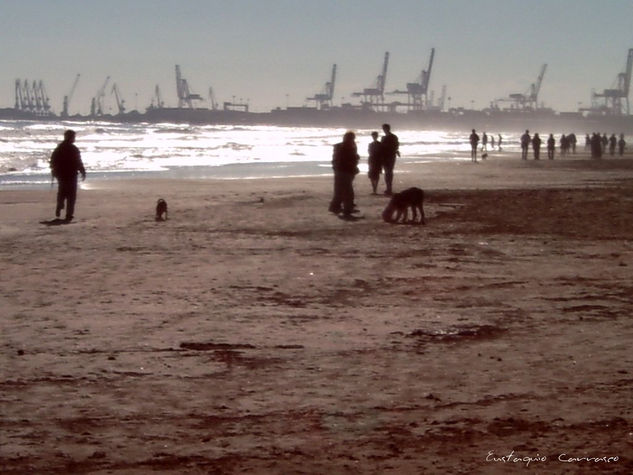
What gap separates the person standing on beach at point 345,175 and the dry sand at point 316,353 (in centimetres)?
273

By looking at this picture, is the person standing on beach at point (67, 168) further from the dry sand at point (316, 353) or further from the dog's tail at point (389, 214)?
the dog's tail at point (389, 214)

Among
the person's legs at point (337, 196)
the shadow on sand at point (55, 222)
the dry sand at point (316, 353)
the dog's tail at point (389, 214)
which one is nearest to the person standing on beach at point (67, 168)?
the shadow on sand at point (55, 222)

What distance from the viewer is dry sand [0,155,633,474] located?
396 centimetres

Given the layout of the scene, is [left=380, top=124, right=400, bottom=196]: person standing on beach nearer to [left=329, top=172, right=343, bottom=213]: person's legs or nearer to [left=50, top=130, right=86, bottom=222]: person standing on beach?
[left=329, top=172, right=343, bottom=213]: person's legs

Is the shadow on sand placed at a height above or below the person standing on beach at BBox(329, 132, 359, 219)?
below

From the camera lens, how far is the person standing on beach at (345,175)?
47.9 ft

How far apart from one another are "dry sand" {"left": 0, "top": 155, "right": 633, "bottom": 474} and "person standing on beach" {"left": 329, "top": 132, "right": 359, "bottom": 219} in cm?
273

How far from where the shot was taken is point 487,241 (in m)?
11.2

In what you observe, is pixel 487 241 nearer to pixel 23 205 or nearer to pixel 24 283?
pixel 24 283

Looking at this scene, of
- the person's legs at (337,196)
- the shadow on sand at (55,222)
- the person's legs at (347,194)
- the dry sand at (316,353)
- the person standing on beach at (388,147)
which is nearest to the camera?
the dry sand at (316,353)

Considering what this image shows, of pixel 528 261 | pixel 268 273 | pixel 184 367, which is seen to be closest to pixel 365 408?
pixel 184 367

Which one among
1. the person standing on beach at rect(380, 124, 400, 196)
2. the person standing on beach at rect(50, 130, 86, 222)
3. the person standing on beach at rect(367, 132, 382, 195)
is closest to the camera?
the person standing on beach at rect(50, 130, 86, 222)

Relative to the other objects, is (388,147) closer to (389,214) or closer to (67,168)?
(389,214)

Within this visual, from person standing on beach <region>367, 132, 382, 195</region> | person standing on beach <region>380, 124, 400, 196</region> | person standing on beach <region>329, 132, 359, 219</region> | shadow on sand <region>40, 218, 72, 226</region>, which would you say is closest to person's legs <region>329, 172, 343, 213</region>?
person standing on beach <region>329, 132, 359, 219</region>
